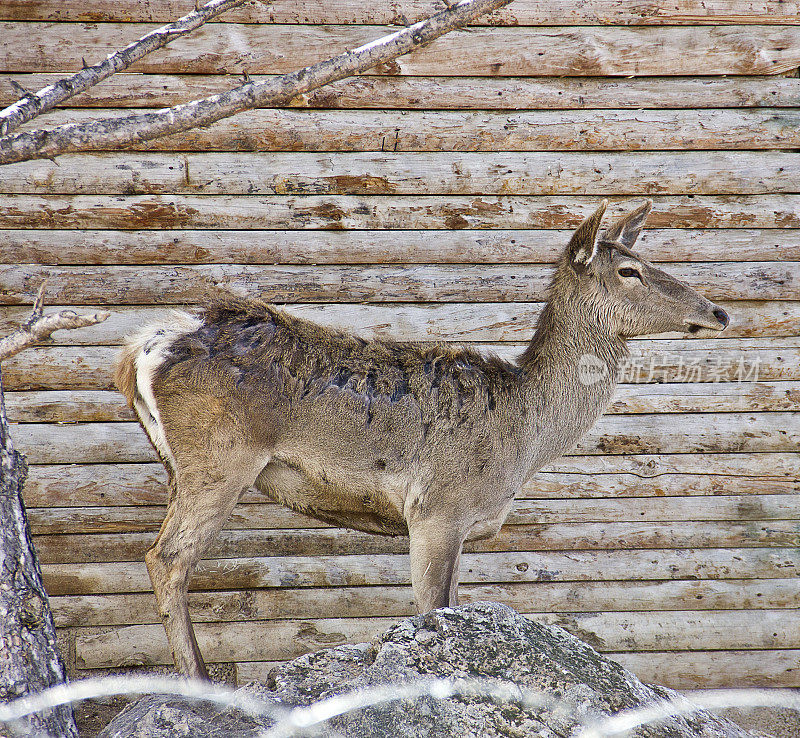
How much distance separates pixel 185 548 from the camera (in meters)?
2.73

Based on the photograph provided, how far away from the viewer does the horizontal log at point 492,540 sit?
156 inches

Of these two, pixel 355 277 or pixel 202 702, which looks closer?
pixel 202 702

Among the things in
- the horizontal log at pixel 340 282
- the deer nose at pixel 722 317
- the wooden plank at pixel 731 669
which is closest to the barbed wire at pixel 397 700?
the deer nose at pixel 722 317

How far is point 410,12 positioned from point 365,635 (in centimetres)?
384

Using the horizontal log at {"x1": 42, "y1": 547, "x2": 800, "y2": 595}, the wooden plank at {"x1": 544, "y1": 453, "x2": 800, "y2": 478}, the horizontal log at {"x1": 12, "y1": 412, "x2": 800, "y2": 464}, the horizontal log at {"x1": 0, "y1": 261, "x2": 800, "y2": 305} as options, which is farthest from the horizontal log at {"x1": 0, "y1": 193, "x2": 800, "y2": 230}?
the horizontal log at {"x1": 42, "y1": 547, "x2": 800, "y2": 595}

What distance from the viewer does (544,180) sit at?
396 cm

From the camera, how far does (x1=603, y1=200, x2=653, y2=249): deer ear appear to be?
3.37 m

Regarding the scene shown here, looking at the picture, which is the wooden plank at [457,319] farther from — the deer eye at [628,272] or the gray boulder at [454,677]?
the gray boulder at [454,677]

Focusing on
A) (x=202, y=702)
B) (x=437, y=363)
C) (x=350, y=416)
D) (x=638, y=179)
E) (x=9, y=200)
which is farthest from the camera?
(x=638, y=179)

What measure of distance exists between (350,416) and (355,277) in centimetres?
131

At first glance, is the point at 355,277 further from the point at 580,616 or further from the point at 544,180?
the point at 580,616

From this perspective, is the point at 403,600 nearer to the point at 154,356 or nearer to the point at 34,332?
the point at 154,356

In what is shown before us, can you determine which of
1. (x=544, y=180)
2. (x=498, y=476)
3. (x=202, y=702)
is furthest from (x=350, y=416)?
(x=544, y=180)

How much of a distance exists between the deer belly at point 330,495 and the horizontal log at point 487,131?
78.7 inches
